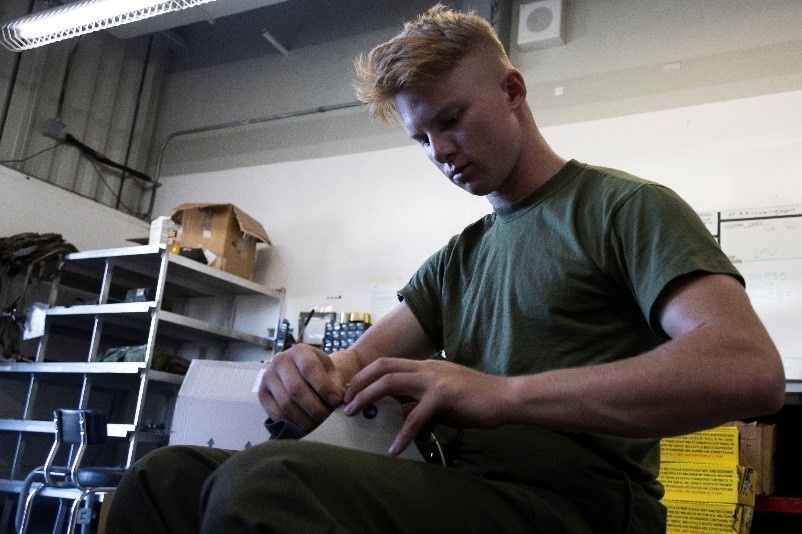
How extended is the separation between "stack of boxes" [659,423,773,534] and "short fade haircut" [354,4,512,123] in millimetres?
2018

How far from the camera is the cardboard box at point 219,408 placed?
341 centimetres

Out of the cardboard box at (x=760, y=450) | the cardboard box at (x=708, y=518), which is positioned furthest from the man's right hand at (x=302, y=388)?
the cardboard box at (x=760, y=450)

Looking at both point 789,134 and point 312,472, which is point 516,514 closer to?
point 312,472

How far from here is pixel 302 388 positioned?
85 cm

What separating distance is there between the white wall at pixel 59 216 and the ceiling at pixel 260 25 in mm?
1186

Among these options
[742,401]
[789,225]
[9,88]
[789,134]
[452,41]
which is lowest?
[742,401]

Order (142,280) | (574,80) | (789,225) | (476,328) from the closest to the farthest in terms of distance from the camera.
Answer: (476,328), (789,225), (574,80), (142,280)

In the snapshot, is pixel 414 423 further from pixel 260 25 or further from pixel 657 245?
pixel 260 25

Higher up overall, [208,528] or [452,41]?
[452,41]

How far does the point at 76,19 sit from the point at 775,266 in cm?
375

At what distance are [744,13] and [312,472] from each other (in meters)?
4.01

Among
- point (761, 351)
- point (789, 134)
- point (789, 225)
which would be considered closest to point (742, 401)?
point (761, 351)

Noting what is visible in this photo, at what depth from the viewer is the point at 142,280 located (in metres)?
4.73

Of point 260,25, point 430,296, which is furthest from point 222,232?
point 430,296
